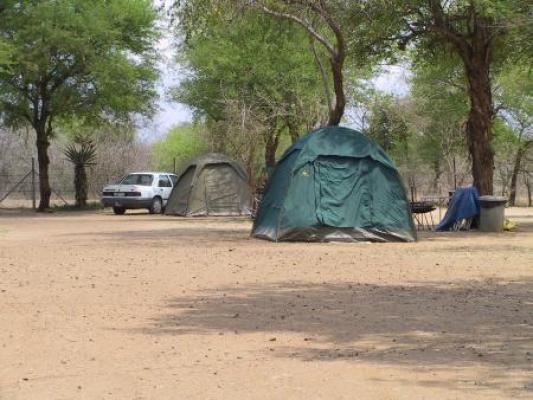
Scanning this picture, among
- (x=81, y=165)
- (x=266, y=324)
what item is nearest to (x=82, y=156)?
(x=81, y=165)

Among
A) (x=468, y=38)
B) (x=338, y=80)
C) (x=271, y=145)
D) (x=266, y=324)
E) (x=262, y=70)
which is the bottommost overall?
(x=266, y=324)

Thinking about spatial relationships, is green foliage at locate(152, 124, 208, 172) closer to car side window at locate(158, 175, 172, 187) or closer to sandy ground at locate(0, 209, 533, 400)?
car side window at locate(158, 175, 172, 187)

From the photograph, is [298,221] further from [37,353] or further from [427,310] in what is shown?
[37,353]

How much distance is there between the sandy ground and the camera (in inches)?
225

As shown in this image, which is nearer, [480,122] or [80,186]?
[480,122]

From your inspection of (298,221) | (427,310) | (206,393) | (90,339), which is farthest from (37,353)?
(298,221)

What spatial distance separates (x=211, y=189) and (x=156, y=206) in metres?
3.12

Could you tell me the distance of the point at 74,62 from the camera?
30328mm

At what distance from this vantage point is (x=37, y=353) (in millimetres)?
6789

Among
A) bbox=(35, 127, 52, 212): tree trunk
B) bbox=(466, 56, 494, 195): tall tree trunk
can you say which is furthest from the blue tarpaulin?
bbox=(35, 127, 52, 212): tree trunk

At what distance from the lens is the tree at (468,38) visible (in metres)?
20.3

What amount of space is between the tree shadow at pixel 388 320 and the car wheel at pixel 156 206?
2096 centimetres

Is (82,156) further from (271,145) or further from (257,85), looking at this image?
(257,85)

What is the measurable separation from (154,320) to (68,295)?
2.11 m
